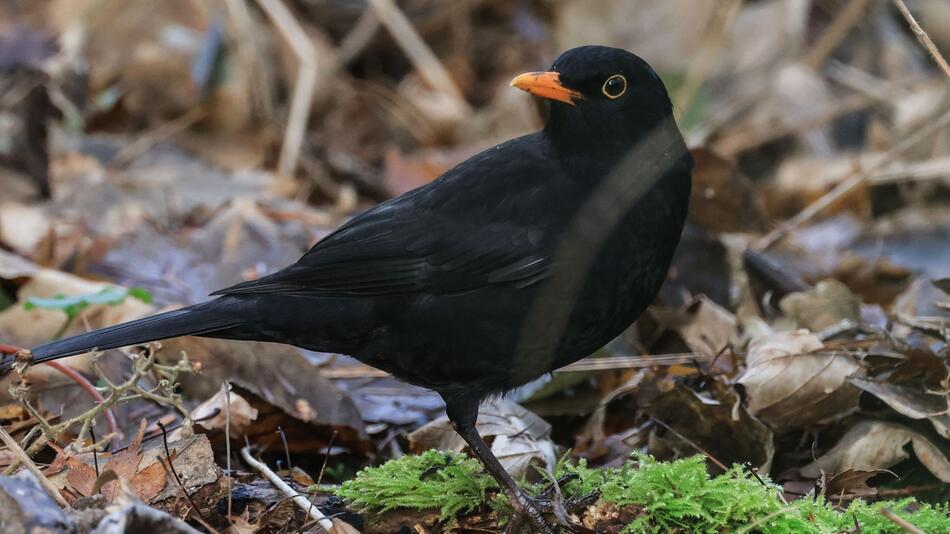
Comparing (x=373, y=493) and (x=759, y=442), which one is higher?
(x=373, y=493)

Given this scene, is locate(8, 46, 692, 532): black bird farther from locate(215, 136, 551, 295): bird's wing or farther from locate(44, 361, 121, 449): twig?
locate(44, 361, 121, 449): twig

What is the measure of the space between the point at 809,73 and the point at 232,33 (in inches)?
170

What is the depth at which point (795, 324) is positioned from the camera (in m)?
4.75

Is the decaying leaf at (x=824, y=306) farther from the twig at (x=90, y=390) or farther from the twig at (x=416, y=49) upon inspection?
the twig at (x=416, y=49)

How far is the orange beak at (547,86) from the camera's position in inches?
142

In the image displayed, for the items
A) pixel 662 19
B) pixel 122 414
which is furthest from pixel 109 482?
pixel 662 19

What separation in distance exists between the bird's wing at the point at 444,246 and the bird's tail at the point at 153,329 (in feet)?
0.28

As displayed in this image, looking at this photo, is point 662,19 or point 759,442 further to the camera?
point 662,19

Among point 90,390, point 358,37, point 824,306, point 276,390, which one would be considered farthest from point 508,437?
point 358,37

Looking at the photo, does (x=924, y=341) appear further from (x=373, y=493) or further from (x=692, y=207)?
(x=373, y=493)

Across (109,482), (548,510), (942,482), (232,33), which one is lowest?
(942,482)

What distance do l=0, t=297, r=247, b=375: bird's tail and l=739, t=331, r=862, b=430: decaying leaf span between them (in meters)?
1.67

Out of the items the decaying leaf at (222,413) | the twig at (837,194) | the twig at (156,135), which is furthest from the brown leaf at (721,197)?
the twig at (156,135)

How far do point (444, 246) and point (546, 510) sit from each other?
0.92 metres
